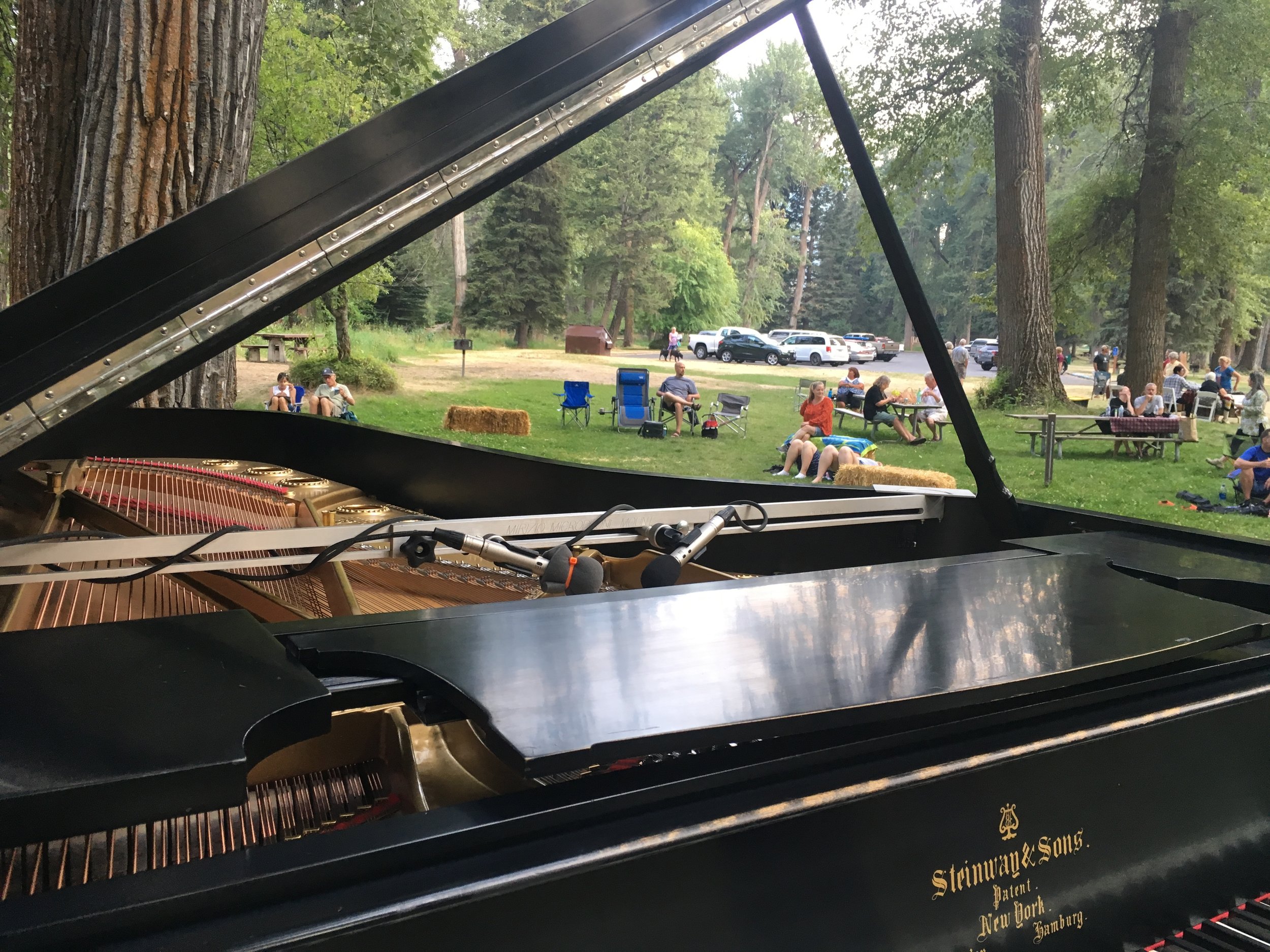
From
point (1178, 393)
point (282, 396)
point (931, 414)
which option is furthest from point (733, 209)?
point (282, 396)

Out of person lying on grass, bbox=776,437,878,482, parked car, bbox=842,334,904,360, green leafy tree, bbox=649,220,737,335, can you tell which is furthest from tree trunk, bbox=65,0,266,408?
parked car, bbox=842,334,904,360

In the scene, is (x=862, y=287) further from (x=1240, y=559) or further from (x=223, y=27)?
(x=1240, y=559)

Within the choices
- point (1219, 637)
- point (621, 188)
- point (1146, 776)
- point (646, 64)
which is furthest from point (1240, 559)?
point (621, 188)

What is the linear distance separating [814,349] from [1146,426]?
10.7 meters

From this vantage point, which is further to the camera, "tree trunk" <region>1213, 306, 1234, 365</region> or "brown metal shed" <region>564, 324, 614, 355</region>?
"brown metal shed" <region>564, 324, 614, 355</region>

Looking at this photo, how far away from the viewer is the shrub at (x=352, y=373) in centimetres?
1723

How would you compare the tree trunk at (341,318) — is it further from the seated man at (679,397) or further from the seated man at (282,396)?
the seated man at (679,397)

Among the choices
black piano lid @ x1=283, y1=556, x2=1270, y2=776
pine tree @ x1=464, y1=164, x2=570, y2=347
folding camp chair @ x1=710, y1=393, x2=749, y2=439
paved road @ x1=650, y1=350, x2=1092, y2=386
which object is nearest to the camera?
black piano lid @ x1=283, y1=556, x2=1270, y2=776

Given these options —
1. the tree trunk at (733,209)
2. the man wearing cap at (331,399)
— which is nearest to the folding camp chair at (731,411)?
the man wearing cap at (331,399)

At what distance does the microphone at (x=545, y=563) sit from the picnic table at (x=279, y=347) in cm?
1720

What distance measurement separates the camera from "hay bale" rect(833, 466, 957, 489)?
8.45m

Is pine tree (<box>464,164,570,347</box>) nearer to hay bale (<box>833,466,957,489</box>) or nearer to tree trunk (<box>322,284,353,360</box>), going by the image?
tree trunk (<box>322,284,353,360</box>)

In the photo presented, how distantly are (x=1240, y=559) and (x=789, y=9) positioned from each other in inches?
58.1

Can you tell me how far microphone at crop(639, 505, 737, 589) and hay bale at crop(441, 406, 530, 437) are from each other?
1303 cm
